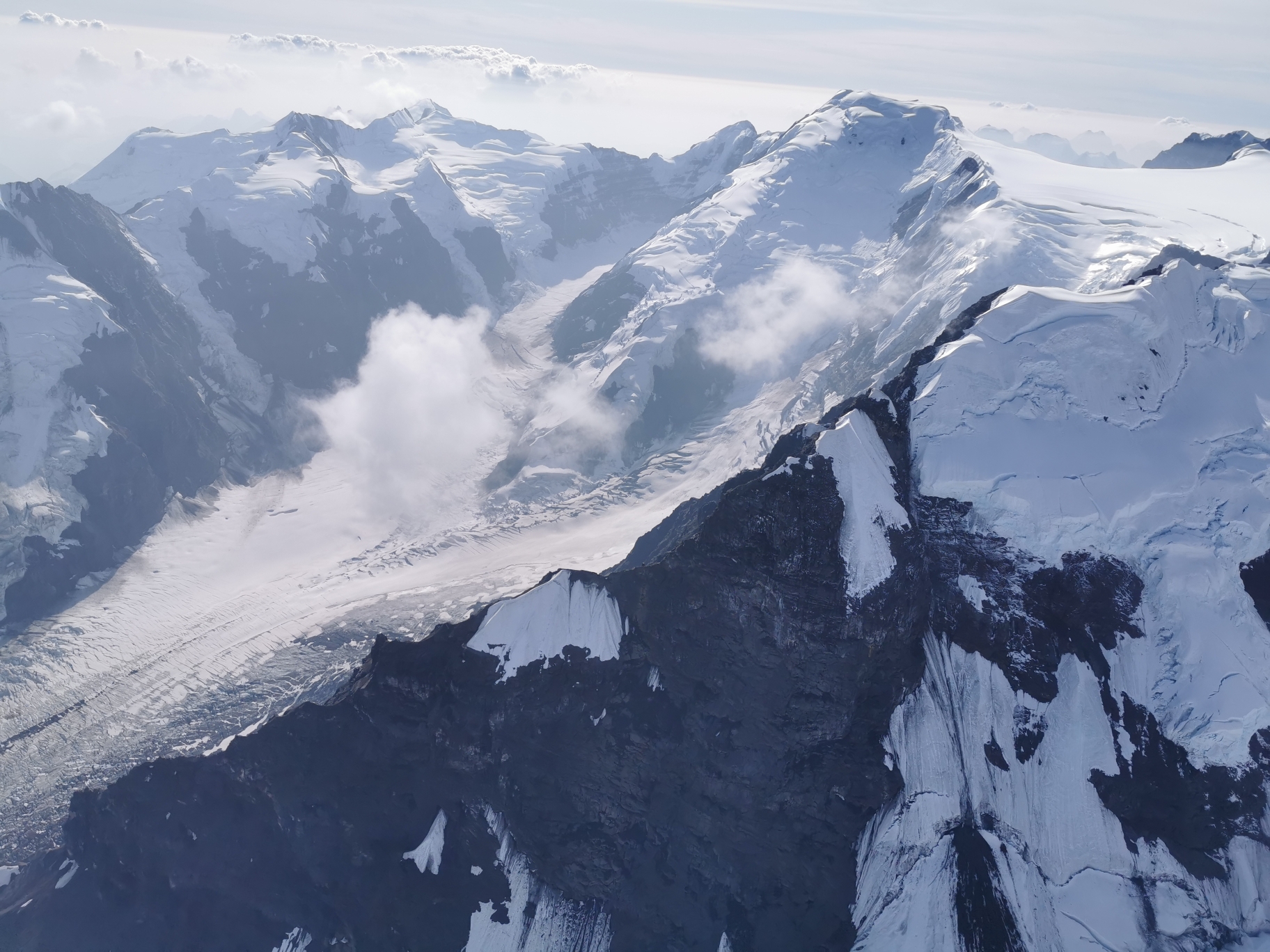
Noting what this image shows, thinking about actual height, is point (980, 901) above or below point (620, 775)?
below

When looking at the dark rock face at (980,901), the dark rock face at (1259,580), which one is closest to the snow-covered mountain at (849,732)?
the dark rock face at (980,901)

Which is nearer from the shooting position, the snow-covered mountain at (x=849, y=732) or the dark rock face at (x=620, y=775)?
the snow-covered mountain at (x=849, y=732)

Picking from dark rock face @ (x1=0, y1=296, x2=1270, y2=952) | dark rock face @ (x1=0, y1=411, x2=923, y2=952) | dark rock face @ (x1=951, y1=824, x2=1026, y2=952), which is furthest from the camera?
dark rock face @ (x1=0, y1=411, x2=923, y2=952)

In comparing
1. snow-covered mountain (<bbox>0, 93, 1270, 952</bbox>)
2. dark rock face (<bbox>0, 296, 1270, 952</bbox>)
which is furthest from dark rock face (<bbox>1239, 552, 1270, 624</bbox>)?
dark rock face (<bbox>0, 296, 1270, 952</bbox>)

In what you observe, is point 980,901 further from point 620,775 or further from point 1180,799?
point 620,775

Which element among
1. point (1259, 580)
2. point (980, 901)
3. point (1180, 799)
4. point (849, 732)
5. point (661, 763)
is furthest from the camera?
point (661, 763)

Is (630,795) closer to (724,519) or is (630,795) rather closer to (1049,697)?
(724,519)

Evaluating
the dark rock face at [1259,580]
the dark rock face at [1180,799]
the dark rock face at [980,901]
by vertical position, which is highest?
the dark rock face at [1259,580]

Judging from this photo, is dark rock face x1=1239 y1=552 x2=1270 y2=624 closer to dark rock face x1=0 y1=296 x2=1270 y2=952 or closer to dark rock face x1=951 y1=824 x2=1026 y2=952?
dark rock face x1=0 y1=296 x2=1270 y2=952

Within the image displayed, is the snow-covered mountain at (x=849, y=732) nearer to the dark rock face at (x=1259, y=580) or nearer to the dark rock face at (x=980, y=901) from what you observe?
the dark rock face at (x=980, y=901)

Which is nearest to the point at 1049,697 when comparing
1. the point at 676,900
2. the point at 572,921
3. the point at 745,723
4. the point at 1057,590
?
the point at 1057,590

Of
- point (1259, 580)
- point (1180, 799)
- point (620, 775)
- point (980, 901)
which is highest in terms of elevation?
point (1259, 580)

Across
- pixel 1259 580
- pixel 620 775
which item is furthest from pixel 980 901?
pixel 1259 580
